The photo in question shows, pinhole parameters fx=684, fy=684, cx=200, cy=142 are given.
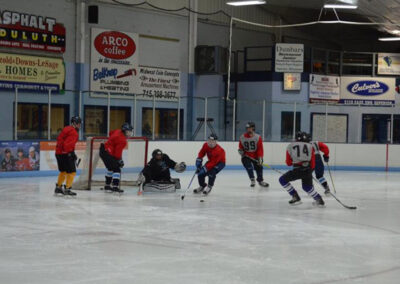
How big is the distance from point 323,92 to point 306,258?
59.1 ft

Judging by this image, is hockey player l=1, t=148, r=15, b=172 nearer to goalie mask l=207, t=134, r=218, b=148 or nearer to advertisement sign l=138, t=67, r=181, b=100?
goalie mask l=207, t=134, r=218, b=148

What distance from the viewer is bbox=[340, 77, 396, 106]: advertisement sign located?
961 inches

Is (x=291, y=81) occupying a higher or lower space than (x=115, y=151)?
higher

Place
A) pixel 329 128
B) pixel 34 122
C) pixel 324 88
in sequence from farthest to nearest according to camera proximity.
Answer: pixel 324 88
pixel 329 128
pixel 34 122

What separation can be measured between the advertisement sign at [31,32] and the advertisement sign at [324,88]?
896 cm

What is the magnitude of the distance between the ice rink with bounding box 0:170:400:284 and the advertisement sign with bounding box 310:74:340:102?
1147 cm

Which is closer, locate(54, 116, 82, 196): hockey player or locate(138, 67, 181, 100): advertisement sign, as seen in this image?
locate(54, 116, 82, 196): hockey player

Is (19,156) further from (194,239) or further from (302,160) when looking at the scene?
(194,239)

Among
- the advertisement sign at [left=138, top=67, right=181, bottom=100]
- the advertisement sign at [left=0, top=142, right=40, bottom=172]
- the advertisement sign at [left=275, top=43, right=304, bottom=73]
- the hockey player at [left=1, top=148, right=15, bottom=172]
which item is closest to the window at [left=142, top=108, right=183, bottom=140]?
the advertisement sign at [left=138, top=67, right=181, bottom=100]

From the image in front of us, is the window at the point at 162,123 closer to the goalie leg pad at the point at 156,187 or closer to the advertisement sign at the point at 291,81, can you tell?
A: the goalie leg pad at the point at 156,187

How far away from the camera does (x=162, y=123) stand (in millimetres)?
17594

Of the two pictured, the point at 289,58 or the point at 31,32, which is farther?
the point at 289,58

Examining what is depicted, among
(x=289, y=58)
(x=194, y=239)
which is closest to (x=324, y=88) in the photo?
(x=289, y=58)

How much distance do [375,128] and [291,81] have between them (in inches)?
126
